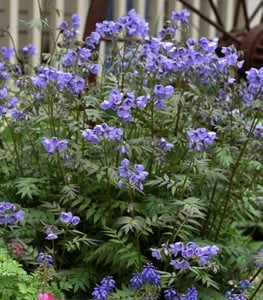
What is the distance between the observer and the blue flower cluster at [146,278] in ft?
9.64

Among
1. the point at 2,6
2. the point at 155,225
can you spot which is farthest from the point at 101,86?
the point at 2,6

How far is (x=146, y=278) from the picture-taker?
2959 mm

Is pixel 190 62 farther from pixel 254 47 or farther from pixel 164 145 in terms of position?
pixel 254 47

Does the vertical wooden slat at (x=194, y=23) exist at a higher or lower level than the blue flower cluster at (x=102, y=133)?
higher

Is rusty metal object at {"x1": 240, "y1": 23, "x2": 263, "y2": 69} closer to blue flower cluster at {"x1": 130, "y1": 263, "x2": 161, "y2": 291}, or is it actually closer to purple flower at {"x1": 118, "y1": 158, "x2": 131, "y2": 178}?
purple flower at {"x1": 118, "y1": 158, "x2": 131, "y2": 178}

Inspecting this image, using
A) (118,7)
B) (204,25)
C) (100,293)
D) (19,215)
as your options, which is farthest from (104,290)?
(204,25)

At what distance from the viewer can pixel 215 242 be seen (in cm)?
354

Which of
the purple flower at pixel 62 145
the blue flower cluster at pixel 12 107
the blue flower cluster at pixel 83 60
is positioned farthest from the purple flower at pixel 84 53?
the purple flower at pixel 62 145

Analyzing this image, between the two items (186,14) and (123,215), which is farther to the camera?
(186,14)

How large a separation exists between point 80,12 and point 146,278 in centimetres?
377

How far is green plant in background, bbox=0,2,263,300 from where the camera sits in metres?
3.10

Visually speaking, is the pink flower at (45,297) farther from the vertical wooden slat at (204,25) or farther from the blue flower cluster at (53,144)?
the vertical wooden slat at (204,25)

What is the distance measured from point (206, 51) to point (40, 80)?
0.79m

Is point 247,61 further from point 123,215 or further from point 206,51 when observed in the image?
point 123,215
